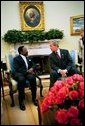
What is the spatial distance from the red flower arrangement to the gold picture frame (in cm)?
431

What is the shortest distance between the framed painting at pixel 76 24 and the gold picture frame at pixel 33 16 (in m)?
0.81

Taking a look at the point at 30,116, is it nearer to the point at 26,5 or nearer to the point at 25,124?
the point at 25,124

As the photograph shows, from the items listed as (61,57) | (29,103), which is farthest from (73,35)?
(29,103)

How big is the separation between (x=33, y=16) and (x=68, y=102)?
4605mm

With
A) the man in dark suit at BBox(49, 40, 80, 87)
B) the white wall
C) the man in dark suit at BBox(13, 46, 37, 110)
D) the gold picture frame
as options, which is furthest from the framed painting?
the man in dark suit at BBox(13, 46, 37, 110)

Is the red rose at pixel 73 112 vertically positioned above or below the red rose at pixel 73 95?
below

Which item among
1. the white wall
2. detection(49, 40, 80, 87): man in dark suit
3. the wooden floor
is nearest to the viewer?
the wooden floor

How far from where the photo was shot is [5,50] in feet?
20.7

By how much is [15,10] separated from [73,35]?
1.73 metres

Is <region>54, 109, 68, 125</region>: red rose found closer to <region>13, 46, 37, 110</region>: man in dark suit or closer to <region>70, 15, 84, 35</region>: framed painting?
<region>13, 46, 37, 110</region>: man in dark suit

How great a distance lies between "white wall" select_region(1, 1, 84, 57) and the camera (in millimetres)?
6238

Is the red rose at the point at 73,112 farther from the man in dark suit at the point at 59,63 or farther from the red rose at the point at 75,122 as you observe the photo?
the man in dark suit at the point at 59,63

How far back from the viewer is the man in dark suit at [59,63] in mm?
4312

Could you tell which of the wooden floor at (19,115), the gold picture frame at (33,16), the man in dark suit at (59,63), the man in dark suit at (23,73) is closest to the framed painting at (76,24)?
the gold picture frame at (33,16)
